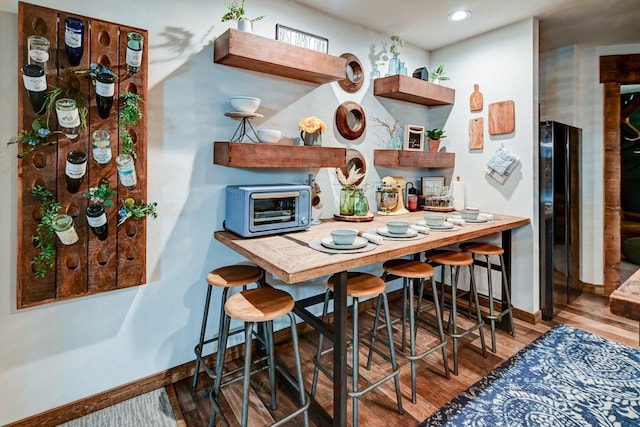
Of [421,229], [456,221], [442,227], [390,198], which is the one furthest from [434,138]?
[421,229]

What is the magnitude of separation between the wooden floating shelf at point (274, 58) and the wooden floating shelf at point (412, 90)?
2.07 feet

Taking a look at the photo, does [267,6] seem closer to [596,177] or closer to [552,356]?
[552,356]

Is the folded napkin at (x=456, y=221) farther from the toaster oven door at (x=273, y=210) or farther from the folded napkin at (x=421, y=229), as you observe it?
the toaster oven door at (x=273, y=210)

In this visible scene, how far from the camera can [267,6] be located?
230cm

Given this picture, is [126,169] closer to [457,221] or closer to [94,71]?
[94,71]

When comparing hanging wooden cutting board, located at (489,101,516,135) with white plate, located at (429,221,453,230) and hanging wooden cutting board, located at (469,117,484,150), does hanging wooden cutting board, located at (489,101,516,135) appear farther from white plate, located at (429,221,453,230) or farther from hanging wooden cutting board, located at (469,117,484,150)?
white plate, located at (429,221,453,230)

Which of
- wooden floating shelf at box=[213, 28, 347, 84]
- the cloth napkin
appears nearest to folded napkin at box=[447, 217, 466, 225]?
the cloth napkin

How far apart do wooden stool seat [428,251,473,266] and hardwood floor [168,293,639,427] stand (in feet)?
2.16

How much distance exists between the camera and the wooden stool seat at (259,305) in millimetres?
1500

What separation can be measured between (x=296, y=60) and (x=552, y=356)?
2.63 m

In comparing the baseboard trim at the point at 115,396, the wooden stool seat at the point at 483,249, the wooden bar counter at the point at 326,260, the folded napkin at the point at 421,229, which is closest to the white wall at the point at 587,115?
the wooden stool seat at the point at 483,249

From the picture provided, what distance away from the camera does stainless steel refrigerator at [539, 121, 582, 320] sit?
9.00 feet

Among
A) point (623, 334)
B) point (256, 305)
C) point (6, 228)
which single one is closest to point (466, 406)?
point (256, 305)

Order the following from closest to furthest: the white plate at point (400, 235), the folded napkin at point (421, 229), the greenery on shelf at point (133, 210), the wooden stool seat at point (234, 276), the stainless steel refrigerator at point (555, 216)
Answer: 1. the greenery on shelf at point (133, 210)
2. the wooden stool seat at point (234, 276)
3. the white plate at point (400, 235)
4. the folded napkin at point (421, 229)
5. the stainless steel refrigerator at point (555, 216)
